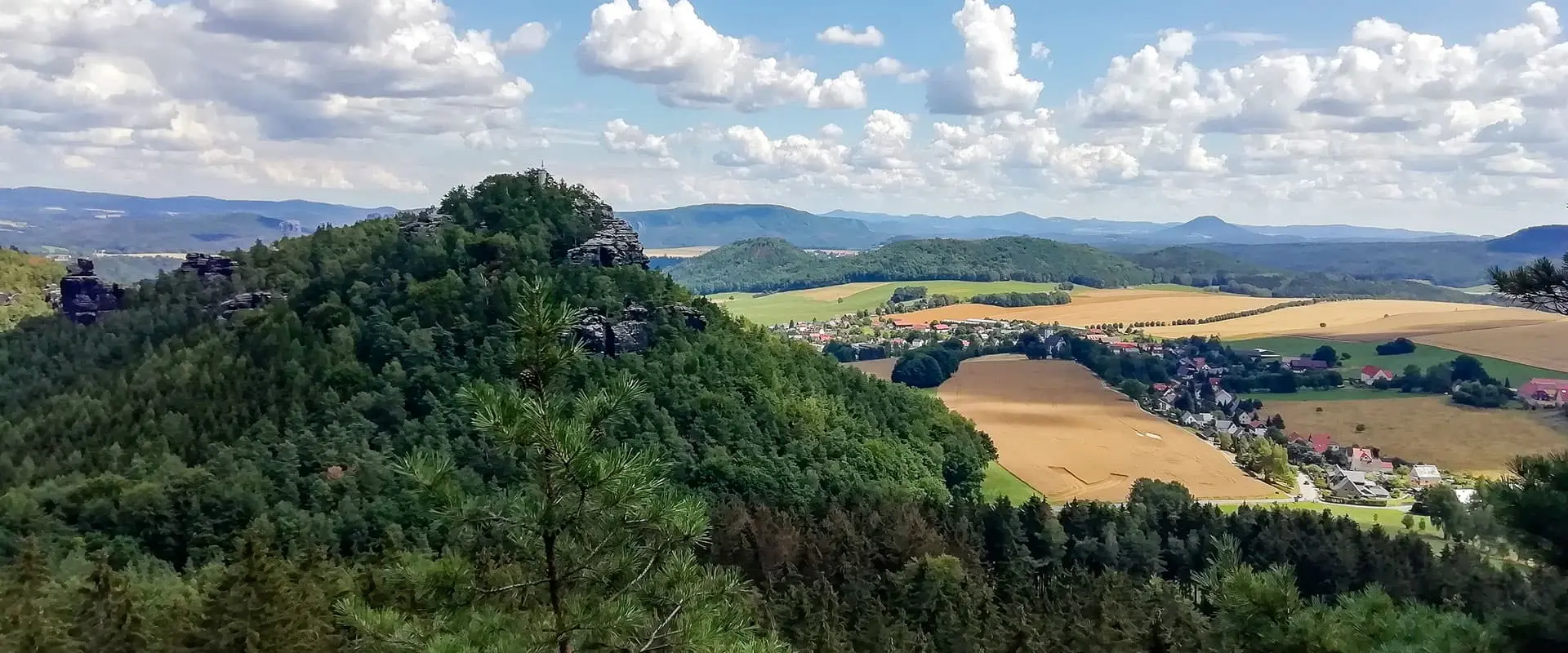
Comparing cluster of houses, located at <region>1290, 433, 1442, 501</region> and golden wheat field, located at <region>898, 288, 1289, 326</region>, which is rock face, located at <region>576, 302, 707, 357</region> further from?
golden wheat field, located at <region>898, 288, 1289, 326</region>

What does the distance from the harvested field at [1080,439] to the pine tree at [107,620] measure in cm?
5470

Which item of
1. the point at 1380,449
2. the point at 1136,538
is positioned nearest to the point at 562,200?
the point at 1136,538

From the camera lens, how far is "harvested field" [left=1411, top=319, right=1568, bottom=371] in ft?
380

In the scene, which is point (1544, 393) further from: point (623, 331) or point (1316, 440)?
point (623, 331)

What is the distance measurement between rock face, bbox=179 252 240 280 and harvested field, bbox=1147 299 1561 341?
437 ft

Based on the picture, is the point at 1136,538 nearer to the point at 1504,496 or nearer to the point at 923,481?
the point at 923,481

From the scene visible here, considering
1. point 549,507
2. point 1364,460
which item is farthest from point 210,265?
point 1364,460

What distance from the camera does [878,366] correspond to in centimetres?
13000

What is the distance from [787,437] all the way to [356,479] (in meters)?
26.0

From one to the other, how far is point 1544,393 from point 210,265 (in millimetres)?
119735

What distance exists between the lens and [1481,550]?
4725 cm

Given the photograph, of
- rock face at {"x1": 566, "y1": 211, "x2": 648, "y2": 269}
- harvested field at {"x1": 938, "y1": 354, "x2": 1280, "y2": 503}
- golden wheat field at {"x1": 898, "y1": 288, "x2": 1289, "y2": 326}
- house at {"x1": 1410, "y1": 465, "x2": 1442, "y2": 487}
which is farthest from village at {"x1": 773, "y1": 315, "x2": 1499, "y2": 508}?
→ rock face at {"x1": 566, "y1": 211, "x2": 648, "y2": 269}

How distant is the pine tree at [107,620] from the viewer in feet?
96.9

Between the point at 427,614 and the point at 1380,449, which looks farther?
the point at 1380,449
